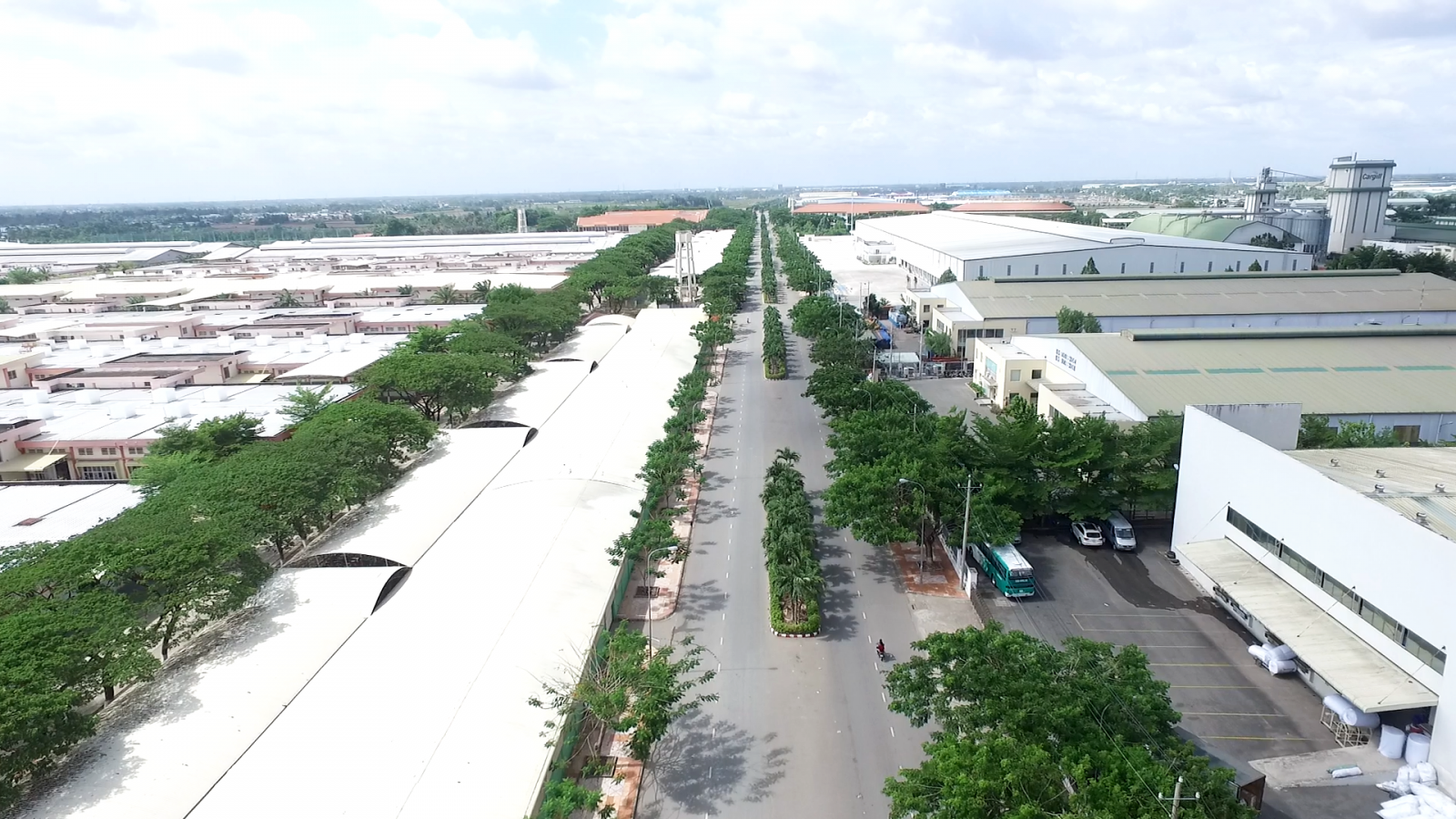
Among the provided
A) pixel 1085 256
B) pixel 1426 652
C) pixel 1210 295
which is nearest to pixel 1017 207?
pixel 1085 256

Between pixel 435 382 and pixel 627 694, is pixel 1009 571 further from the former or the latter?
pixel 435 382

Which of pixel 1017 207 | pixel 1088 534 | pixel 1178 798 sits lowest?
pixel 1088 534

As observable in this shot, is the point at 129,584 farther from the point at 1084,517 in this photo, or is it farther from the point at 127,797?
the point at 1084,517

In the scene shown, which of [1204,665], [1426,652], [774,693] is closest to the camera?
[1426,652]

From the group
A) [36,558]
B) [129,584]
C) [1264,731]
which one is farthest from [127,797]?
[1264,731]

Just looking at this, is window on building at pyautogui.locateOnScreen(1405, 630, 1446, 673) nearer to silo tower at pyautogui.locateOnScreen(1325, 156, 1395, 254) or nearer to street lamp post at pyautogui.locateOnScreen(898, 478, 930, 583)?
street lamp post at pyautogui.locateOnScreen(898, 478, 930, 583)

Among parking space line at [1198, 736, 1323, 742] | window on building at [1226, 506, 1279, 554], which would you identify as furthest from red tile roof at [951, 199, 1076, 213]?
parking space line at [1198, 736, 1323, 742]

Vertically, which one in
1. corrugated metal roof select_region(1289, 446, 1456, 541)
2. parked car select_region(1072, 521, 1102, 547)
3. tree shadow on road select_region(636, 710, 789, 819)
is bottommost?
tree shadow on road select_region(636, 710, 789, 819)
